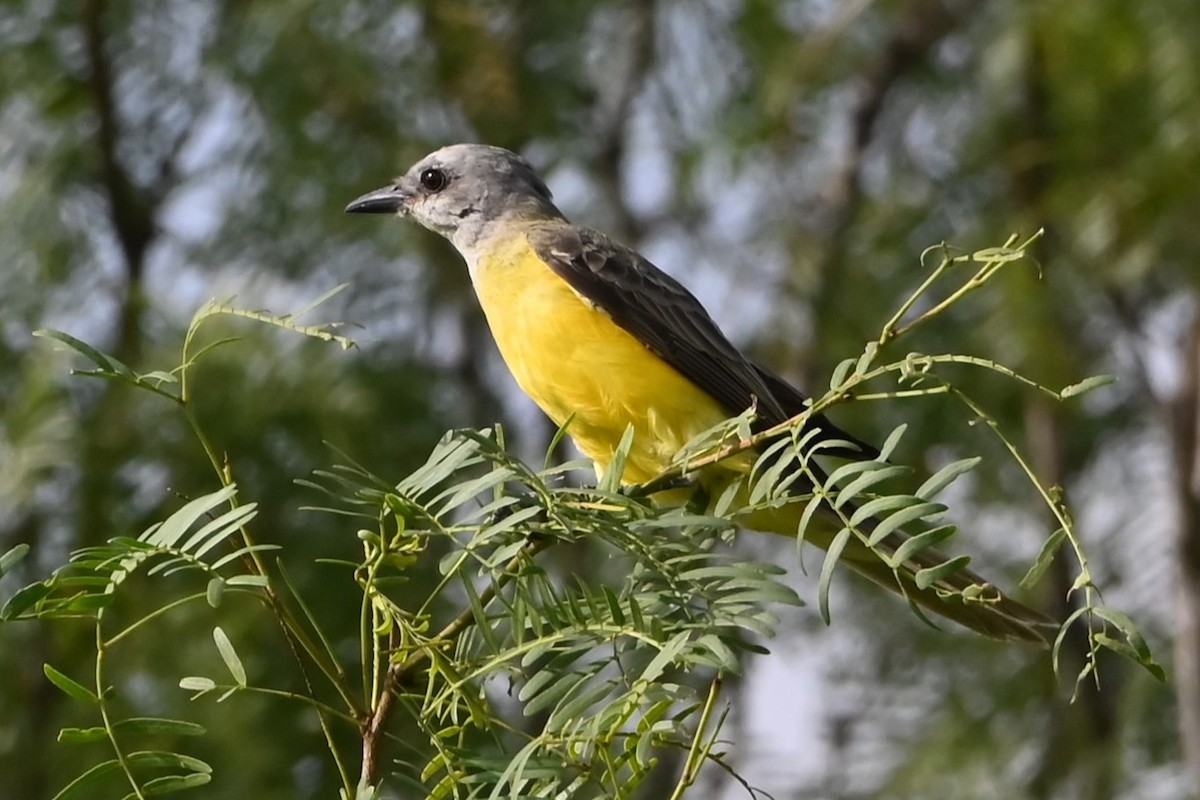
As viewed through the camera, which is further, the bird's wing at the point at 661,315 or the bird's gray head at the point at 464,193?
the bird's gray head at the point at 464,193

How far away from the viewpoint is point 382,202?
5191mm

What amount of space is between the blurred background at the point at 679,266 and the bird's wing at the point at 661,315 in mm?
1109

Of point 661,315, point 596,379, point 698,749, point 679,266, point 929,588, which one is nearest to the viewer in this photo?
point 698,749

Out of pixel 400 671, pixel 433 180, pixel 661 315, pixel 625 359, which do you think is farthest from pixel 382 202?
pixel 400 671

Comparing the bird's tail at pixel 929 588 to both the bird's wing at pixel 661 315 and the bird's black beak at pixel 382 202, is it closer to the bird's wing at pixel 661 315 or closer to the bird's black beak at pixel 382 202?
the bird's wing at pixel 661 315

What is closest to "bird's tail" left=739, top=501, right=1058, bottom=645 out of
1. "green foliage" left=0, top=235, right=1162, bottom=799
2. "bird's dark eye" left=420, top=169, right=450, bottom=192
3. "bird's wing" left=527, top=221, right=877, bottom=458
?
"bird's wing" left=527, top=221, right=877, bottom=458

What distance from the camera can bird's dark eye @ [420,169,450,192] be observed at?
5.25 m

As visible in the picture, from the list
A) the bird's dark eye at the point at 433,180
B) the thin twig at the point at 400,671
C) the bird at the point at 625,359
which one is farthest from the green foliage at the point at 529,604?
the bird's dark eye at the point at 433,180

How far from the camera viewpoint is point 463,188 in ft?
17.0

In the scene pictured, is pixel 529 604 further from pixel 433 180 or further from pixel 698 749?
pixel 433 180

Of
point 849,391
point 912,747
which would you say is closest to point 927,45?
point 912,747

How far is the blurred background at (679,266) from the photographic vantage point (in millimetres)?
5285

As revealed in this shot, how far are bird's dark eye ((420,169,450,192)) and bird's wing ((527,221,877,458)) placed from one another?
651mm

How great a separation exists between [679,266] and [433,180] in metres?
2.29
